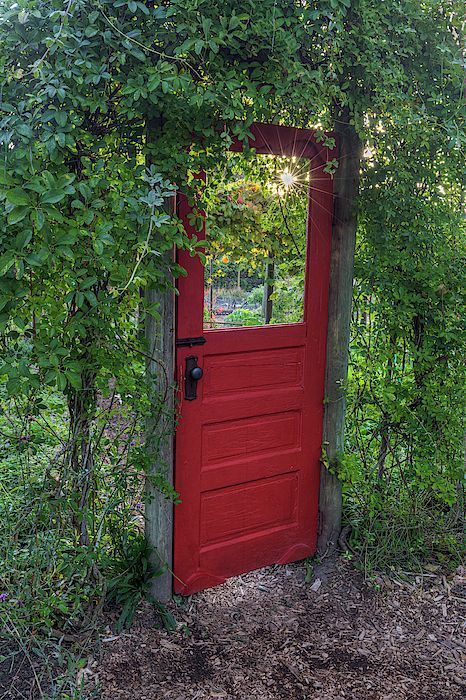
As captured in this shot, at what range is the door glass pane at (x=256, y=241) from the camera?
2.89m

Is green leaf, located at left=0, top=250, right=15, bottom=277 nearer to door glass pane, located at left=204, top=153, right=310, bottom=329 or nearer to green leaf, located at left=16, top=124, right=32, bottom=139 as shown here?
green leaf, located at left=16, top=124, right=32, bottom=139

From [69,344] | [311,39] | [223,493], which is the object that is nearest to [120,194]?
[69,344]

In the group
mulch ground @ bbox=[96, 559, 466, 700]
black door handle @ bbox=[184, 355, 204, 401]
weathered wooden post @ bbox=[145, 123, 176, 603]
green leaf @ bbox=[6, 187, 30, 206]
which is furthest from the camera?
black door handle @ bbox=[184, 355, 204, 401]

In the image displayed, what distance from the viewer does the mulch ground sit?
251cm

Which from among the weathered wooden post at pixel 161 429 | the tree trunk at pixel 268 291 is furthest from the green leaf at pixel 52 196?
the tree trunk at pixel 268 291

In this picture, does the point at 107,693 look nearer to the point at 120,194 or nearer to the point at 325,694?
the point at 325,694

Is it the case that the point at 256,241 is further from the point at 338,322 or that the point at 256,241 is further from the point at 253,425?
the point at 253,425

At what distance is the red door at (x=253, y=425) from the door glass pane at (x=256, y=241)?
0.17 feet

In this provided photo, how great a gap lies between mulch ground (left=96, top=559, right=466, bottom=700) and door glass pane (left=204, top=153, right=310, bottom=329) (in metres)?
1.33

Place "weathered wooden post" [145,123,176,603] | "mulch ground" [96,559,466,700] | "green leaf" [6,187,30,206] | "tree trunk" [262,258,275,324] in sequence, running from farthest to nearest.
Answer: "tree trunk" [262,258,275,324] → "weathered wooden post" [145,123,176,603] → "mulch ground" [96,559,466,700] → "green leaf" [6,187,30,206]

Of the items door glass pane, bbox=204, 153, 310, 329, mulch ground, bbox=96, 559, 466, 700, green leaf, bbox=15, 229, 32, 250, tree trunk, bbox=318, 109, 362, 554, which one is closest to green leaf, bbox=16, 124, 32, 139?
green leaf, bbox=15, 229, 32, 250

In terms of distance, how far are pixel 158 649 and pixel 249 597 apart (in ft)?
1.98

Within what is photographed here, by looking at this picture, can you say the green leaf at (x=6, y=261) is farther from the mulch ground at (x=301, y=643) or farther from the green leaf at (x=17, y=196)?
the mulch ground at (x=301, y=643)

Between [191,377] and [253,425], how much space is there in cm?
48
